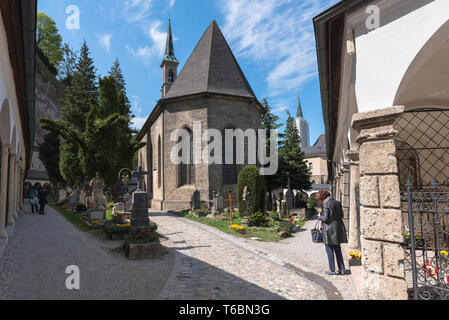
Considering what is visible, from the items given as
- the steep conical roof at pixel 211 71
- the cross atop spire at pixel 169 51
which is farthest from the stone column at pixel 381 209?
the cross atop spire at pixel 169 51

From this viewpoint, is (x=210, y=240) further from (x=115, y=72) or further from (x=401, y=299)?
(x=115, y=72)

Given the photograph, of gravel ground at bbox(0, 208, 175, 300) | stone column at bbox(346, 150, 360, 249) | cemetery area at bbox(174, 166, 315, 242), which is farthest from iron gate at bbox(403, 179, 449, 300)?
cemetery area at bbox(174, 166, 315, 242)

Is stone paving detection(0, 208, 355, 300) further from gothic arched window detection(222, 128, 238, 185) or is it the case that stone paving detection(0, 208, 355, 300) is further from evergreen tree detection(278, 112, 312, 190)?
evergreen tree detection(278, 112, 312, 190)

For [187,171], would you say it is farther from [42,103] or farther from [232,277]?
[42,103]

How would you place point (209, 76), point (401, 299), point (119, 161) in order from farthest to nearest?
point (209, 76)
point (119, 161)
point (401, 299)

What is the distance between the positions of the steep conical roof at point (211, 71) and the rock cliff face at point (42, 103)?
2420cm

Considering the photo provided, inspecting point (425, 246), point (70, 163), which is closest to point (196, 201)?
point (70, 163)

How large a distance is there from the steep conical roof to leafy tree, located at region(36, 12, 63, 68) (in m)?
35.3

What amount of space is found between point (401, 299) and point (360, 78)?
278 cm

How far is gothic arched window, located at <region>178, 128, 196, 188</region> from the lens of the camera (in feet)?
61.0

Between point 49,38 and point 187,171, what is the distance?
4350cm

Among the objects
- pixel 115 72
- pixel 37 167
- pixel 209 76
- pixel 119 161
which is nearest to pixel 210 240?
pixel 119 161

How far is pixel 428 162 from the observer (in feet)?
25.5
